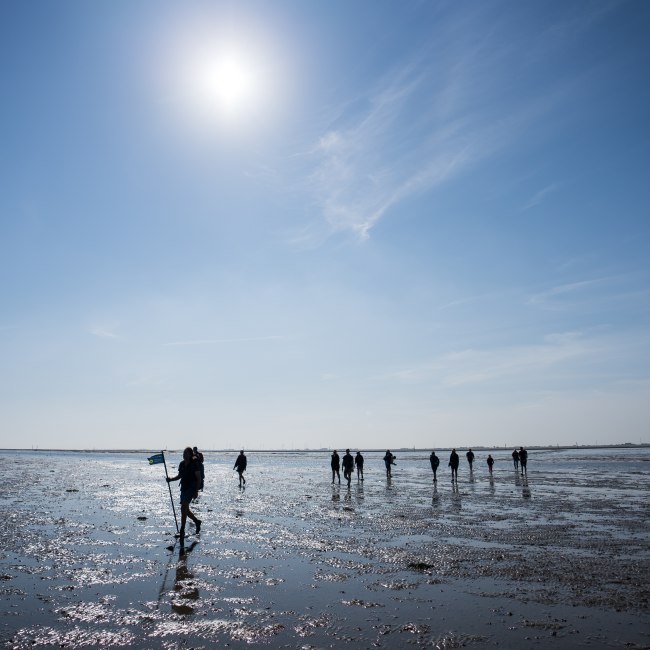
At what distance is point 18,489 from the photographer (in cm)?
2697

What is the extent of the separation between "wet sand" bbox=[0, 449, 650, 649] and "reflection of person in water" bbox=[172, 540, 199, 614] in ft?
0.11

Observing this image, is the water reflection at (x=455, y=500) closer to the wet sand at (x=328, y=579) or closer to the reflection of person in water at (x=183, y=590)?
the wet sand at (x=328, y=579)

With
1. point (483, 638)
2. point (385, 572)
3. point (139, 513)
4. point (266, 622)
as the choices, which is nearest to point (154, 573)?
point (266, 622)

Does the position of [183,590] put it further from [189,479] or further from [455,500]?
[455,500]

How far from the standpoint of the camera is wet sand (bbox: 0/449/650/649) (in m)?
6.56

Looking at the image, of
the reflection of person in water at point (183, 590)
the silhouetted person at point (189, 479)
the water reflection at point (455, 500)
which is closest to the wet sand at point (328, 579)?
the reflection of person in water at point (183, 590)

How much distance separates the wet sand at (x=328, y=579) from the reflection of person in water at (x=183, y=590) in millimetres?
33

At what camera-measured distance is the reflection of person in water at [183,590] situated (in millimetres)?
7543

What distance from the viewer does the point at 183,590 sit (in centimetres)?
848

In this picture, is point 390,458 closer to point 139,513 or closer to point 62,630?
point 139,513

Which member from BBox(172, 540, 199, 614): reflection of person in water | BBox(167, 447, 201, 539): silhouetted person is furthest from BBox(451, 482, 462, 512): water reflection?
BBox(172, 540, 199, 614): reflection of person in water

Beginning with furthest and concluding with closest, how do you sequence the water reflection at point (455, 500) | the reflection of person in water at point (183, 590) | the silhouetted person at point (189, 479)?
the water reflection at point (455, 500), the silhouetted person at point (189, 479), the reflection of person in water at point (183, 590)

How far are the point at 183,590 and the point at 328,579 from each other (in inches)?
105

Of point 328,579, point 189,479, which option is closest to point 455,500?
point 189,479
